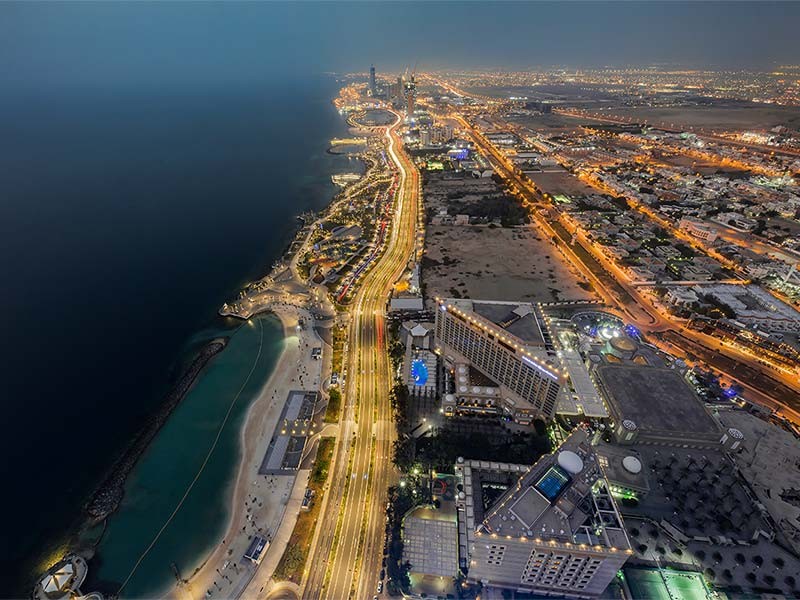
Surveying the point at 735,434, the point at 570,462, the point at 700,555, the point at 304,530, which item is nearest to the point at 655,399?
the point at 735,434

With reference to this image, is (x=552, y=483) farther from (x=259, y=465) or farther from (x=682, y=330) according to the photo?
(x=682, y=330)

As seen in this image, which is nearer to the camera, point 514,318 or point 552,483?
point 552,483

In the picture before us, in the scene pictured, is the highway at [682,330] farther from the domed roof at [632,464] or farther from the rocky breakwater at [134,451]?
the rocky breakwater at [134,451]

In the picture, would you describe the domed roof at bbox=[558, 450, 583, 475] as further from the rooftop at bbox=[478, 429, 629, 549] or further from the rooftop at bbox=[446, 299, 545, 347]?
the rooftop at bbox=[446, 299, 545, 347]

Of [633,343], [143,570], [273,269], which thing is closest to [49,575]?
[143,570]

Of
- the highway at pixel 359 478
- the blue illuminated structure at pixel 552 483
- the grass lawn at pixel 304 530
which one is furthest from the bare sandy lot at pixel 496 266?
the blue illuminated structure at pixel 552 483

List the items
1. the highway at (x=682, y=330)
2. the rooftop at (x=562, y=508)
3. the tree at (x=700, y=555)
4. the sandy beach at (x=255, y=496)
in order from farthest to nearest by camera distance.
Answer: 1. the highway at (x=682, y=330)
2. the sandy beach at (x=255, y=496)
3. the tree at (x=700, y=555)
4. the rooftop at (x=562, y=508)
